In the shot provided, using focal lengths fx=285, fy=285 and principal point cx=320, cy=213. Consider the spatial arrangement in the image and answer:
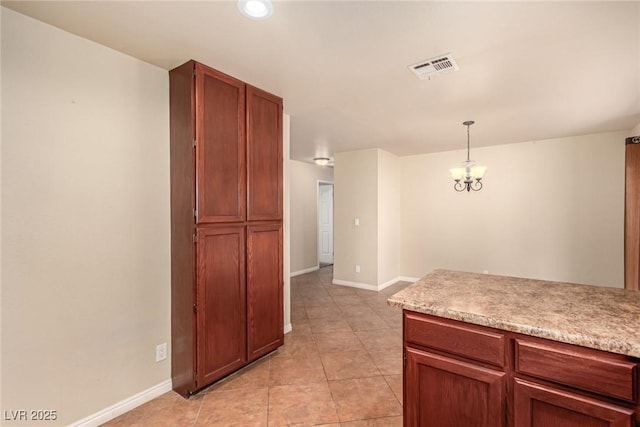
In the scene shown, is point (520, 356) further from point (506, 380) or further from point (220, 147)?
point (220, 147)

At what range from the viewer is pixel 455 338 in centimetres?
137

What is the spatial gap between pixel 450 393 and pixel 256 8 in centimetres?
222

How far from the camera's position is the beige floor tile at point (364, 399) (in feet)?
6.50

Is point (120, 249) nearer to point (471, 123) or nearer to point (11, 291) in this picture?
point (11, 291)

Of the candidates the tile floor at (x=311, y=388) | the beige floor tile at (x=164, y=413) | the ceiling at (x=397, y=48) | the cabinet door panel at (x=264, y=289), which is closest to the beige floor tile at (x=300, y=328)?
the tile floor at (x=311, y=388)

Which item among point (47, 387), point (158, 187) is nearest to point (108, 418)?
point (47, 387)

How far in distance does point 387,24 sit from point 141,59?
68.9 inches

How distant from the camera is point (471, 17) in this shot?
5.25 ft

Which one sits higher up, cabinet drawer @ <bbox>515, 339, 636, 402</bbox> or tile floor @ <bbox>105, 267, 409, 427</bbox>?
cabinet drawer @ <bbox>515, 339, 636, 402</bbox>

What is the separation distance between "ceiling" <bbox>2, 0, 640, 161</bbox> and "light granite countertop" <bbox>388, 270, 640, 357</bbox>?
156 cm

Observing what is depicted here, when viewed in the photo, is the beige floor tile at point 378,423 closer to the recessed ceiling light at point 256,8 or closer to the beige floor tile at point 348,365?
the beige floor tile at point 348,365

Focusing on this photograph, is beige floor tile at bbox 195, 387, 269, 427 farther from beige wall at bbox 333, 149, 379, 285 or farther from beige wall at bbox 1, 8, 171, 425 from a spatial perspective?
beige wall at bbox 333, 149, 379, 285

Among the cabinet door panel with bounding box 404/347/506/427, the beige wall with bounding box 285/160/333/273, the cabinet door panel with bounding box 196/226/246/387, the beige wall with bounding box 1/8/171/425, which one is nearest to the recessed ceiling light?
the beige wall with bounding box 1/8/171/425

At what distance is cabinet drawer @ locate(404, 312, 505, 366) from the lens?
1285mm
